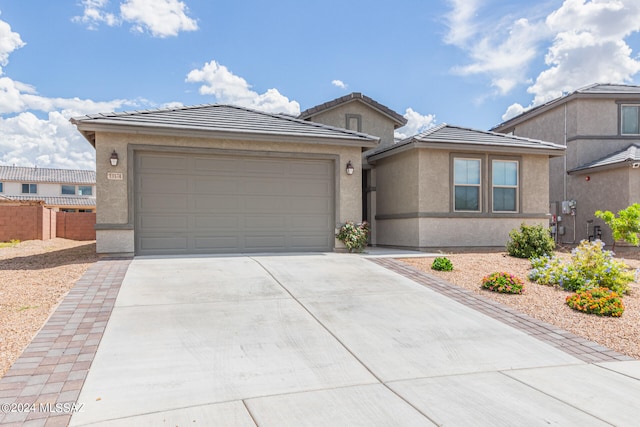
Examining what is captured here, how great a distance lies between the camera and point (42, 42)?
43.0 ft

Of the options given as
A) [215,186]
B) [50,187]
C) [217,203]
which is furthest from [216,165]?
[50,187]

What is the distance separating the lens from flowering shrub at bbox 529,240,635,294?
7828 millimetres

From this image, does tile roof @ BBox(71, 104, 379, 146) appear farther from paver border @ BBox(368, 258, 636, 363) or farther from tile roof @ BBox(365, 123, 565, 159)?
paver border @ BBox(368, 258, 636, 363)

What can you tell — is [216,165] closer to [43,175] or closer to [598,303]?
[598,303]

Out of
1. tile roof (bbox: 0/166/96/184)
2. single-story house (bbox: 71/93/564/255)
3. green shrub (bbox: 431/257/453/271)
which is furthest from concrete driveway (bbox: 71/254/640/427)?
tile roof (bbox: 0/166/96/184)

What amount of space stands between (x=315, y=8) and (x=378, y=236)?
24.3 feet

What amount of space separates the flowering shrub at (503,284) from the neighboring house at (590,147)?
33.7ft

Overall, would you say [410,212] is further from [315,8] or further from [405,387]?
[405,387]

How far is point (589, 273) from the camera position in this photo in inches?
315

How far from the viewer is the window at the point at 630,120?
54.8 feet

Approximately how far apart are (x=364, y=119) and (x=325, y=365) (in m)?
12.1

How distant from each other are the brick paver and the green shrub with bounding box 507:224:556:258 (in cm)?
934

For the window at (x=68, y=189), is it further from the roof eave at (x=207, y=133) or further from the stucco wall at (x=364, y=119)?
the stucco wall at (x=364, y=119)

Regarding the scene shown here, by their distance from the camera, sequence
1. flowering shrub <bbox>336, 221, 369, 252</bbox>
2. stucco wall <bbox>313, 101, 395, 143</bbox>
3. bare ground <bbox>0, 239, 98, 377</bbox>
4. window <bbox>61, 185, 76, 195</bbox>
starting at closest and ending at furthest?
bare ground <bbox>0, 239, 98, 377</bbox>
flowering shrub <bbox>336, 221, 369, 252</bbox>
stucco wall <bbox>313, 101, 395, 143</bbox>
window <bbox>61, 185, 76, 195</bbox>
